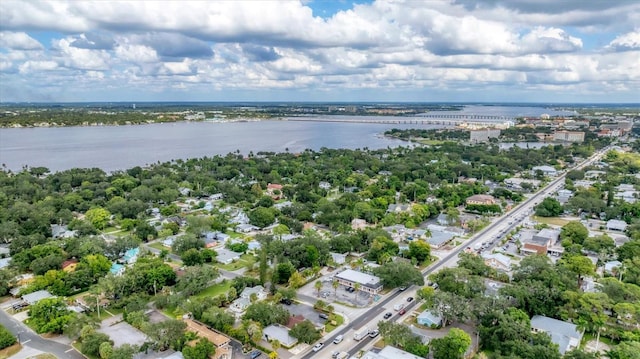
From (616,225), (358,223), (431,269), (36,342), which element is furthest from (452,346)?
(616,225)

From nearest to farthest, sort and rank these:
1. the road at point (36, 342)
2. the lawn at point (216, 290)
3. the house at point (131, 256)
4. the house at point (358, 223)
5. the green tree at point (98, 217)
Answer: the road at point (36, 342) < the lawn at point (216, 290) < the house at point (131, 256) < the green tree at point (98, 217) < the house at point (358, 223)

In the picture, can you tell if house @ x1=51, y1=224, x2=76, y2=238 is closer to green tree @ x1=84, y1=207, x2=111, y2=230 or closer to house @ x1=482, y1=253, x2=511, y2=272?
green tree @ x1=84, y1=207, x2=111, y2=230

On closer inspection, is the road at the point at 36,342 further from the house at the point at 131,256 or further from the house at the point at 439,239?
the house at the point at 439,239

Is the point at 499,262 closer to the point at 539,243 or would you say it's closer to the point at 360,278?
the point at 539,243

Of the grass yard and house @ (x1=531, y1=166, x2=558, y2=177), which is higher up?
house @ (x1=531, y1=166, x2=558, y2=177)

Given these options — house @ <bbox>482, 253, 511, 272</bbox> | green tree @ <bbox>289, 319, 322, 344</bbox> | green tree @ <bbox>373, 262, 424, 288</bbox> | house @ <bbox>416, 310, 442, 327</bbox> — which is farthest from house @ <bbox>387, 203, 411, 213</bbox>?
green tree @ <bbox>289, 319, 322, 344</bbox>

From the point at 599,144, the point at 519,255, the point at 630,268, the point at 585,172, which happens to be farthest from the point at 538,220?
the point at 599,144

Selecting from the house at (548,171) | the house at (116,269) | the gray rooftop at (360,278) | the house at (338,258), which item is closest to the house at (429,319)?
the gray rooftop at (360,278)
